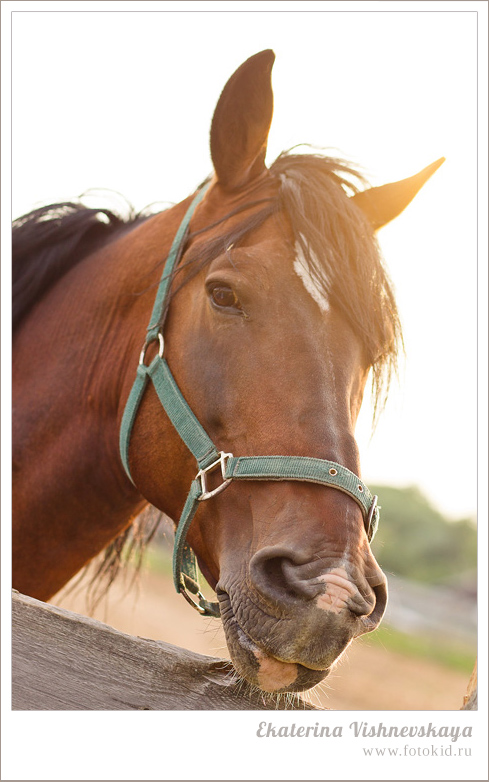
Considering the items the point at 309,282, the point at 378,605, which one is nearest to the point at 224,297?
the point at 309,282

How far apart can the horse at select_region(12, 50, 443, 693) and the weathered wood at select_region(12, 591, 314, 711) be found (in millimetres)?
168

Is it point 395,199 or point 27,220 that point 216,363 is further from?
point 27,220

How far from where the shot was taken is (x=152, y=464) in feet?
7.52

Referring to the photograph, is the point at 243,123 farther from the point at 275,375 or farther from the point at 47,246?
the point at 47,246

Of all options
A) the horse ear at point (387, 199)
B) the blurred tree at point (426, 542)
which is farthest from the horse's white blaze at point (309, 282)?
the blurred tree at point (426, 542)

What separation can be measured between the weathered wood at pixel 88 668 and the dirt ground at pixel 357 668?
6563mm

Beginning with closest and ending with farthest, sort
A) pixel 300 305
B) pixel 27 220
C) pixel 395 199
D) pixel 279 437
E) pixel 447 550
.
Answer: pixel 279 437 < pixel 300 305 < pixel 395 199 < pixel 27 220 < pixel 447 550

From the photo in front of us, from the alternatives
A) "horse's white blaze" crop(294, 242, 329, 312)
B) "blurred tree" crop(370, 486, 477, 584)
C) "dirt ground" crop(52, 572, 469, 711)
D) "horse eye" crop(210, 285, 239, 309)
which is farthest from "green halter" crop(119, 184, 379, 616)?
"blurred tree" crop(370, 486, 477, 584)

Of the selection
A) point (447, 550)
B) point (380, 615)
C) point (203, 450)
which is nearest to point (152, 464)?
point (203, 450)

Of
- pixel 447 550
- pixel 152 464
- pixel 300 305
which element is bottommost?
pixel 447 550

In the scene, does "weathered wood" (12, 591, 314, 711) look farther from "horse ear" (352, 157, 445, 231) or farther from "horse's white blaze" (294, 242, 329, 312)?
"horse ear" (352, 157, 445, 231)

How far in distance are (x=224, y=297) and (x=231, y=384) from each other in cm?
31

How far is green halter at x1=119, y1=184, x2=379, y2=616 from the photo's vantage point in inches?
70.6

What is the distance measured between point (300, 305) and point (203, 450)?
0.56m
